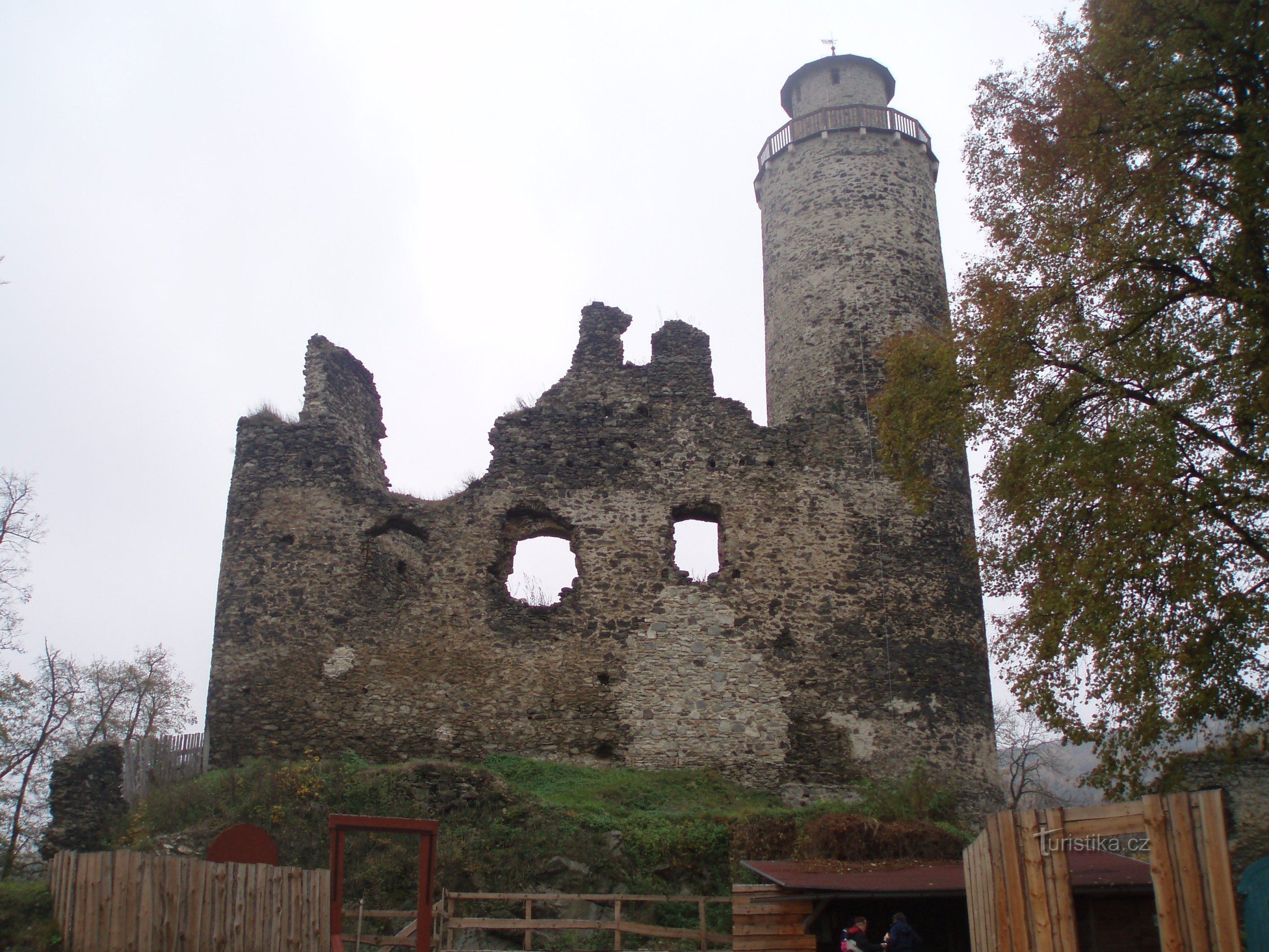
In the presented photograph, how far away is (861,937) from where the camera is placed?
9.45 metres

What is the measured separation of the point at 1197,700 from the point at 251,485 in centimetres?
1398

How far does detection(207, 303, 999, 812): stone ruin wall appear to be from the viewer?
1592cm

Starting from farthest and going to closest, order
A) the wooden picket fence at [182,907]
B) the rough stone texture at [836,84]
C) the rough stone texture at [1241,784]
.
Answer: the rough stone texture at [836,84] < the rough stone texture at [1241,784] < the wooden picket fence at [182,907]

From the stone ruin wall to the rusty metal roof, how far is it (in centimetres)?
482

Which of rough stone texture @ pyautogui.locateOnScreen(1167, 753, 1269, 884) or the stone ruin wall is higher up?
the stone ruin wall

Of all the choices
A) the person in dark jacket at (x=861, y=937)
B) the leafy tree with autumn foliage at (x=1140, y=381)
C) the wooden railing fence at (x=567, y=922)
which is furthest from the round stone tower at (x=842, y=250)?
the person in dark jacket at (x=861, y=937)

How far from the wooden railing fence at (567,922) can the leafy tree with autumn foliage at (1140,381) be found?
422cm

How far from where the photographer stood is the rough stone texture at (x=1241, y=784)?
12055mm

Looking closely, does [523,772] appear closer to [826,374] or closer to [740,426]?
[740,426]

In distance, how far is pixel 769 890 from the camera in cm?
998

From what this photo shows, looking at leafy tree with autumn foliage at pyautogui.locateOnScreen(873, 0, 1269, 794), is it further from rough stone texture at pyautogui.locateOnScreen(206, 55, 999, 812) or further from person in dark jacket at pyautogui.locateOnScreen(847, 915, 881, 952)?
rough stone texture at pyautogui.locateOnScreen(206, 55, 999, 812)

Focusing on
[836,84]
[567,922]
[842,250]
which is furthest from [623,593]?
[836,84]

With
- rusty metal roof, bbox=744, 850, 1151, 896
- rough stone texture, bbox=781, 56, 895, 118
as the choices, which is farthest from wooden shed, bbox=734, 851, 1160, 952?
rough stone texture, bbox=781, 56, 895, 118

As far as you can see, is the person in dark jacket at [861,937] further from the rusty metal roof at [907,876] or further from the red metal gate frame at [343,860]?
the red metal gate frame at [343,860]
